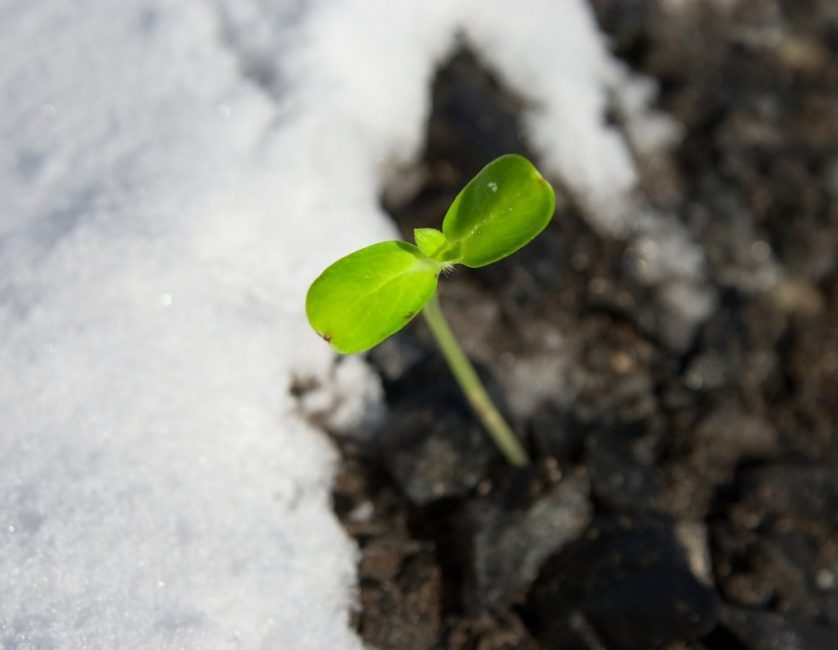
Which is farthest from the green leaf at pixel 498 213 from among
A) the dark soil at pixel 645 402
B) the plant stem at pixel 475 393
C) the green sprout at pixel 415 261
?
the dark soil at pixel 645 402

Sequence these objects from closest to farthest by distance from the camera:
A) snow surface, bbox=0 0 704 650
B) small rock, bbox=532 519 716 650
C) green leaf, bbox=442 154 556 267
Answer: green leaf, bbox=442 154 556 267
snow surface, bbox=0 0 704 650
small rock, bbox=532 519 716 650

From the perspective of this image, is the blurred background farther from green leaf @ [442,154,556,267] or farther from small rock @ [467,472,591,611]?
green leaf @ [442,154,556,267]

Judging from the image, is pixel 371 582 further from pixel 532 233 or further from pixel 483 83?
pixel 483 83

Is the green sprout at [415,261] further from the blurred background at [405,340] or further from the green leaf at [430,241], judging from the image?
the blurred background at [405,340]

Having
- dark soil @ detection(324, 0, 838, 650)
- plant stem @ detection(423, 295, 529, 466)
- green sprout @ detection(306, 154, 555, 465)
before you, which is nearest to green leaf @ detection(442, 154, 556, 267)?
green sprout @ detection(306, 154, 555, 465)

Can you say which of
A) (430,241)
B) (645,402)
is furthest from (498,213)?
(645,402)

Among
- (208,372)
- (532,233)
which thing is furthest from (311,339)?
(532,233)
